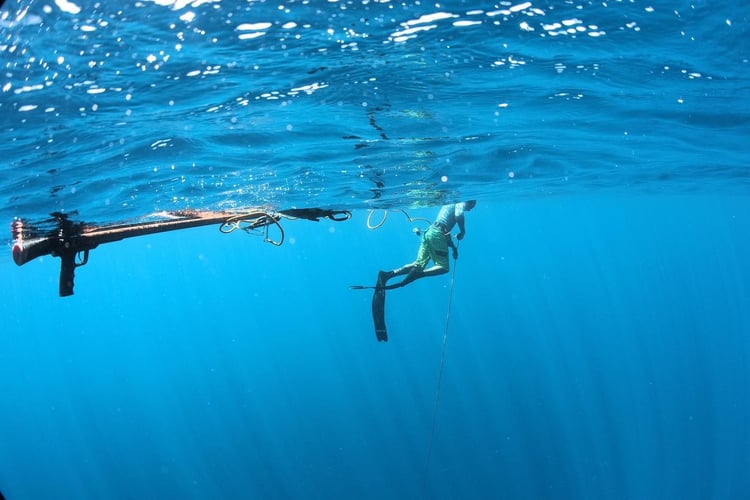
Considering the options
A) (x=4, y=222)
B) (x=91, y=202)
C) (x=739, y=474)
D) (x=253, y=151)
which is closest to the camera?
(x=253, y=151)

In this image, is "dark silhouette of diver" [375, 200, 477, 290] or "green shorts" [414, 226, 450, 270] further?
"green shorts" [414, 226, 450, 270]

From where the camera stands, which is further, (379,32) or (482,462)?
(482,462)

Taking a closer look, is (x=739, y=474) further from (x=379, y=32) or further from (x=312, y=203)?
(x=379, y=32)

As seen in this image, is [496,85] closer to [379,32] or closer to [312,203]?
[379,32]

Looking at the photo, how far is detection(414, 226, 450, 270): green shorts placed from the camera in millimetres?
12797

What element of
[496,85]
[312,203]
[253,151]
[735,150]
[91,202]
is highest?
[496,85]

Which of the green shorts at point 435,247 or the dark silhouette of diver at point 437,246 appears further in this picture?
the green shorts at point 435,247

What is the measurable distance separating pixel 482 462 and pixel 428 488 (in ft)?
16.2

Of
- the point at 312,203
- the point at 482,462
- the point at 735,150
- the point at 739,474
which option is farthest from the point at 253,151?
the point at 739,474

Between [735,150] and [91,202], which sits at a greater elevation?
[91,202]

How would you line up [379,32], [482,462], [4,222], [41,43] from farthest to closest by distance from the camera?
[482,462]
[4,222]
[379,32]
[41,43]

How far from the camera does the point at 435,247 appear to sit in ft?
42.3

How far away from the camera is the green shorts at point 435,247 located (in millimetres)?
12797

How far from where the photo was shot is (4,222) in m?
15.7
